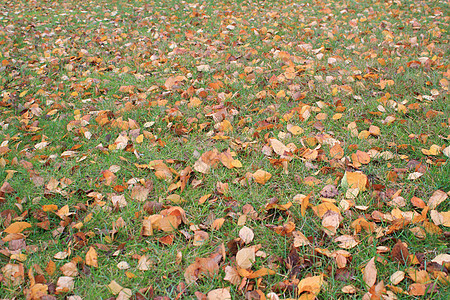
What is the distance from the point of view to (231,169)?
7.25ft

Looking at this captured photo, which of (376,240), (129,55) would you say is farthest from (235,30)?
(376,240)

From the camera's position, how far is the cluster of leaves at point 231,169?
154 centimetres

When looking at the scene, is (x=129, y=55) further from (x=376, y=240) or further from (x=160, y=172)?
(x=376, y=240)

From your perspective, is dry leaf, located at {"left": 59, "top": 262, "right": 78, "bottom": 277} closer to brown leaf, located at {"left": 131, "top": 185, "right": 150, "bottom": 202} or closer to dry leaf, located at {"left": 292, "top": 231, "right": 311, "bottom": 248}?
brown leaf, located at {"left": 131, "top": 185, "right": 150, "bottom": 202}

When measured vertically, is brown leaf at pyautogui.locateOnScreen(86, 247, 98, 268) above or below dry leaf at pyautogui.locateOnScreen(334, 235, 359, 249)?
below

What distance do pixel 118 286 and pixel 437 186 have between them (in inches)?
71.4

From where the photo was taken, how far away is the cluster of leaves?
1.54 meters

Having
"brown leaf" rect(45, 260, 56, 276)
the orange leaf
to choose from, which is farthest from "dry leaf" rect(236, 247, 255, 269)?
the orange leaf

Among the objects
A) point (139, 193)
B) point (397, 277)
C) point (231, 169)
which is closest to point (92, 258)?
point (139, 193)

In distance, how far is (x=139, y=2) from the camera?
6305 millimetres

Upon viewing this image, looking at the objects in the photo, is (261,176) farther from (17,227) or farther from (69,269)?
(17,227)

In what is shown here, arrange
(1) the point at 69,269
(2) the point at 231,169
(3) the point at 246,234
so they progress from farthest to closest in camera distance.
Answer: (2) the point at 231,169 < (3) the point at 246,234 < (1) the point at 69,269

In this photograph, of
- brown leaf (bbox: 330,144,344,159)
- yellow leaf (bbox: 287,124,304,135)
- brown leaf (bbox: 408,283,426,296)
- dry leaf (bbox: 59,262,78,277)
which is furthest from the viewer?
yellow leaf (bbox: 287,124,304,135)

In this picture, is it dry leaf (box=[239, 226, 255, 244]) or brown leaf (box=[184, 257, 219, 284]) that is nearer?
brown leaf (box=[184, 257, 219, 284])
